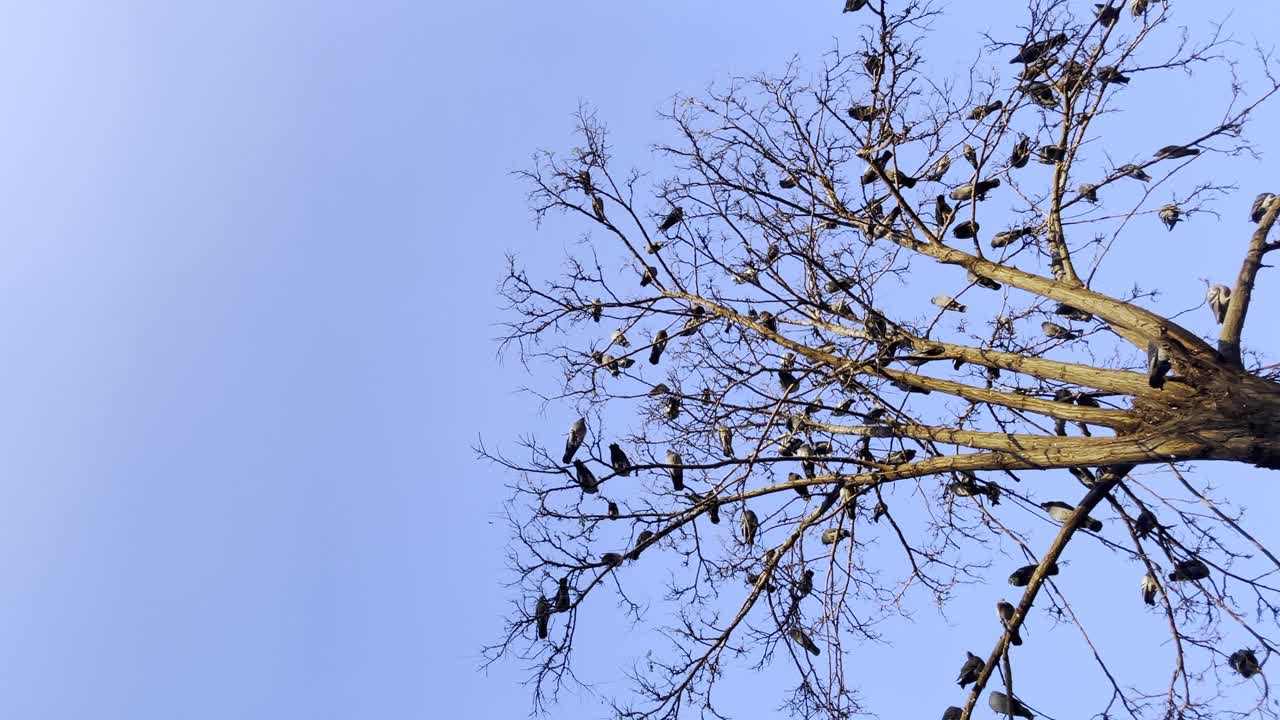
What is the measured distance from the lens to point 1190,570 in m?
5.92

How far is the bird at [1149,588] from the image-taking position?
6203 millimetres

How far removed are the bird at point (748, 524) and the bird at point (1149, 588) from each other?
2713mm

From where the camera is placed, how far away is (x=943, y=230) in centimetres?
752

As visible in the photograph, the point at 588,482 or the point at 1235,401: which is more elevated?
the point at 588,482

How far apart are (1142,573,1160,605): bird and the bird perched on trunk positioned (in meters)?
0.44

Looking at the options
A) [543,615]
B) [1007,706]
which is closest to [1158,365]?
[1007,706]

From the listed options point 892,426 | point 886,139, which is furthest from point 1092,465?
point 886,139

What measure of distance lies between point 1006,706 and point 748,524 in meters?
2.04

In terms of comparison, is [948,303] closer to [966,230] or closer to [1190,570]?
[966,230]

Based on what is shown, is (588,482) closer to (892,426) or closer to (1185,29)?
(892,426)

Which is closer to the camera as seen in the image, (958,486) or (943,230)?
(958,486)

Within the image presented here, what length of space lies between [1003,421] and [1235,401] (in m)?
1.93

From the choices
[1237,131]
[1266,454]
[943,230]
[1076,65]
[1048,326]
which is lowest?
[1266,454]

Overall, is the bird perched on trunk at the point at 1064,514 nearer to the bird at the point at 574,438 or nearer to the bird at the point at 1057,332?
the bird at the point at 1057,332
